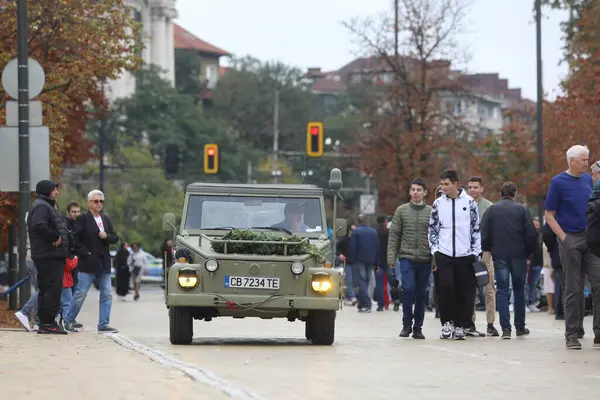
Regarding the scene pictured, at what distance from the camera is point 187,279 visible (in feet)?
57.8

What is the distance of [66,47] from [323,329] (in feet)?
49.9

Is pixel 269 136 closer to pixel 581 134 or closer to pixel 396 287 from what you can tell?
pixel 581 134

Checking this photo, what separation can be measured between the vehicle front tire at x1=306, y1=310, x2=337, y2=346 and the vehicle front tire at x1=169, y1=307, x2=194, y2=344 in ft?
4.40

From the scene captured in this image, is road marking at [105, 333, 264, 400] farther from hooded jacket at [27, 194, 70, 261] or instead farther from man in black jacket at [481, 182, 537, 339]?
man in black jacket at [481, 182, 537, 339]

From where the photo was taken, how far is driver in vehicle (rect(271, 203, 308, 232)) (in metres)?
19.4

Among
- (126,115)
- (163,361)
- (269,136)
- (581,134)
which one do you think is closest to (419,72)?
(581,134)

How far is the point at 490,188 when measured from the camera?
54.6m

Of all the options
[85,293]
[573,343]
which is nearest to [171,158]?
[85,293]

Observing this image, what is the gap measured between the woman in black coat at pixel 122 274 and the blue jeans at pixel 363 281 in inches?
446

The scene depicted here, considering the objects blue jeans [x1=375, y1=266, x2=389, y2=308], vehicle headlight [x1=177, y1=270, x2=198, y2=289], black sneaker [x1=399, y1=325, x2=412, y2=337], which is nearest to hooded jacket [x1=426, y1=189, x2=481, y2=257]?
black sneaker [x1=399, y1=325, x2=412, y2=337]

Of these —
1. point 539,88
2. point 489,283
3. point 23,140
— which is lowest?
point 489,283

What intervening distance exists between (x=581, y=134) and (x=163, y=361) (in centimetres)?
2806

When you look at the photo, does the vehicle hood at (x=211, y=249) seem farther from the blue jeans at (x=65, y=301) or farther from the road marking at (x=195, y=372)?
the blue jeans at (x=65, y=301)

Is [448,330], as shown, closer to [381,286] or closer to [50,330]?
[50,330]
